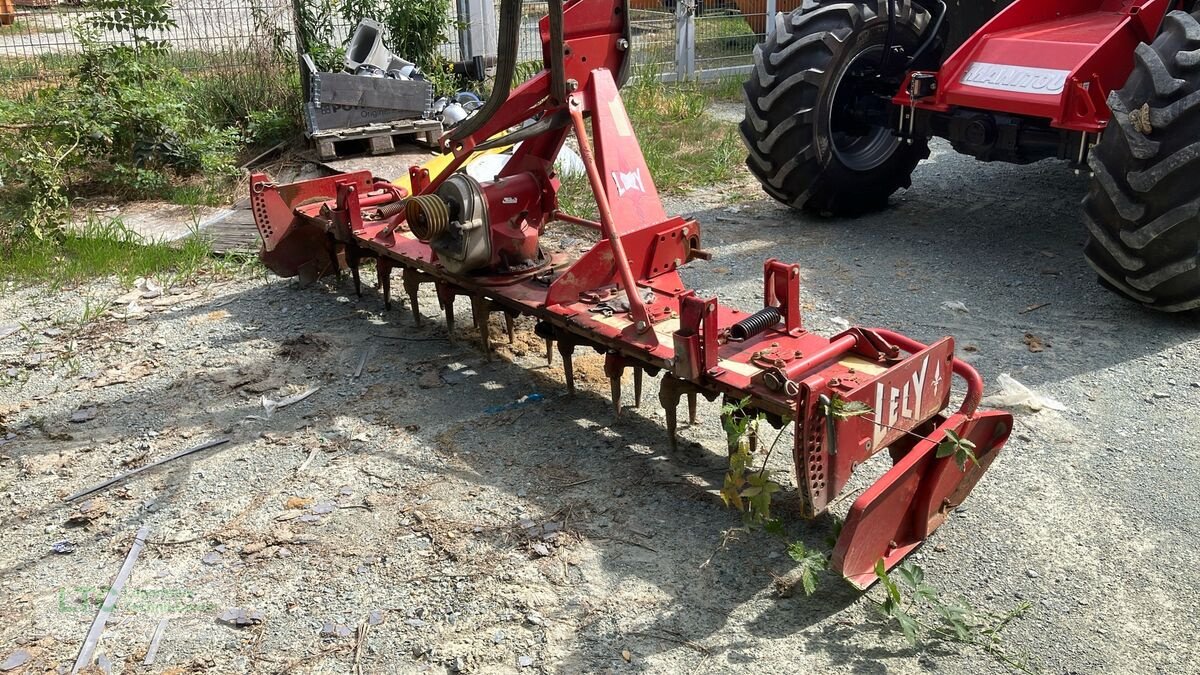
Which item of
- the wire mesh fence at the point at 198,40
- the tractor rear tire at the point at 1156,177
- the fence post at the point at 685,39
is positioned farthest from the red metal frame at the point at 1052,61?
the fence post at the point at 685,39

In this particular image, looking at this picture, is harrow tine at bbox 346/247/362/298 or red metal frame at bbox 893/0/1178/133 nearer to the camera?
red metal frame at bbox 893/0/1178/133

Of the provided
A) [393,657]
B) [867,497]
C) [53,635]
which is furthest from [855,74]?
[53,635]

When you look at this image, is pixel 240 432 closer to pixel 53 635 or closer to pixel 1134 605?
pixel 53 635

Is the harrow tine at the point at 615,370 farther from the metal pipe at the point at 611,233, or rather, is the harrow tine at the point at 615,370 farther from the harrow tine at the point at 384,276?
the harrow tine at the point at 384,276

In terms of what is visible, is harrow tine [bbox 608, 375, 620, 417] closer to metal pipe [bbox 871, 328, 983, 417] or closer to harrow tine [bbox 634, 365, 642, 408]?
harrow tine [bbox 634, 365, 642, 408]

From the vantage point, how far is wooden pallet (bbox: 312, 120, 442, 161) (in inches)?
298

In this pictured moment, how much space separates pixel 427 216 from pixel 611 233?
0.84 meters

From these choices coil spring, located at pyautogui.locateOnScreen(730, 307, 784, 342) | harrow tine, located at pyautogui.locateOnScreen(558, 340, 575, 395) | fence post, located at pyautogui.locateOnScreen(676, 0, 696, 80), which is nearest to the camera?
coil spring, located at pyautogui.locateOnScreen(730, 307, 784, 342)

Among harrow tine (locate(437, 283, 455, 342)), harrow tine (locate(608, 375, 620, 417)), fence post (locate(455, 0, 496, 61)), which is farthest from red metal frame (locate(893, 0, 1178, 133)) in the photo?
fence post (locate(455, 0, 496, 61))

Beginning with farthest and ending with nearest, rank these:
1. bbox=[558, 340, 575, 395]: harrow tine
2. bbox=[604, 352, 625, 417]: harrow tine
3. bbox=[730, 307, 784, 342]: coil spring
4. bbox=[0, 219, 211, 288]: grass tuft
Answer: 1. bbox=[0, 219, 211, 288]: grass tuft
2. bbox=[558, 340, 575, 395]: harrow tine
3. bbox=[604, 352, 625, 417]: harrow tine
4. bbox=[730, 307, 784, 342]: coil spring

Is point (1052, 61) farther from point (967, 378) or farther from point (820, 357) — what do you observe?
point (820, 357)

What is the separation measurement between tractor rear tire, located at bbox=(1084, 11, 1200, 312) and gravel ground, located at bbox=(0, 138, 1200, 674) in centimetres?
29

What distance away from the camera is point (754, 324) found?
3512 millimetres
